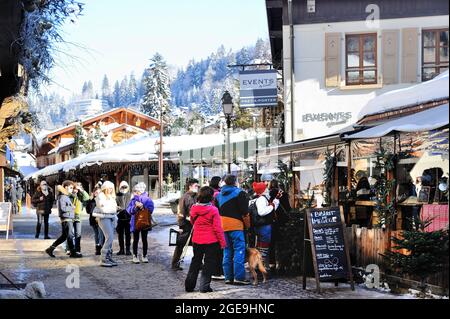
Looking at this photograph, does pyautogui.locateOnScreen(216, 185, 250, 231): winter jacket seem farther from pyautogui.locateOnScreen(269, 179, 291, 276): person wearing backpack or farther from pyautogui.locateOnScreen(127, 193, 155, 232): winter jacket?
pyautogui.locateOnScreen(127, 193, 155, 232): winter jacket

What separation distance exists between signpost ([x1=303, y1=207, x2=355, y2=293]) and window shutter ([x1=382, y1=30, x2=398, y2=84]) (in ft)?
35.4

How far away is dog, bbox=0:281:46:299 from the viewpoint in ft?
22.4

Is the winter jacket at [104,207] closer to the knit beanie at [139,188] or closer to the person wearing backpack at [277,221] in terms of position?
the knit beanie at [139,188]

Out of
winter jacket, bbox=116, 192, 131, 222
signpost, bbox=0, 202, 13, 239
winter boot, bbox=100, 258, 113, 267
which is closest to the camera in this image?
winter boot, bbox=100, 258, 113, 267

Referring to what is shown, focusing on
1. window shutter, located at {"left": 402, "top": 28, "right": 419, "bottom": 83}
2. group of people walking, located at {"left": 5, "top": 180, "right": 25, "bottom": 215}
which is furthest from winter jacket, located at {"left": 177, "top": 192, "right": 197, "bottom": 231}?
group of people walking, located at {"left": 5, "top": 180, "right": 25, "bottom": 215}

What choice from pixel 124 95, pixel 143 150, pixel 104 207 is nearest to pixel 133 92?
pixel 124 95

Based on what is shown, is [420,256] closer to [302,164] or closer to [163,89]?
[302,164]

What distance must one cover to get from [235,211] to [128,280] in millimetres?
1991

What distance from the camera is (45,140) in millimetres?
56312

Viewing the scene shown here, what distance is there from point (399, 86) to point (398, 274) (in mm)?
11304

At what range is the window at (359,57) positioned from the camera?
18766mm

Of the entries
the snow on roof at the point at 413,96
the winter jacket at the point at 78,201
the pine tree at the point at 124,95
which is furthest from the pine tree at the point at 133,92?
the snow on roof at the point at 413,96
